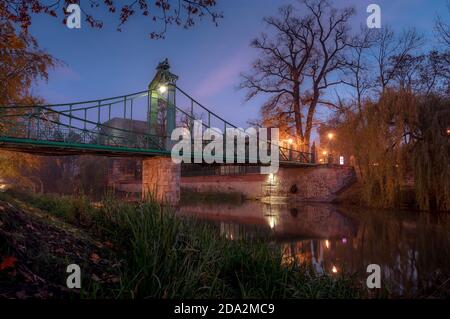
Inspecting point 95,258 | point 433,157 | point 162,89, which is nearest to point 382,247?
point 95,258

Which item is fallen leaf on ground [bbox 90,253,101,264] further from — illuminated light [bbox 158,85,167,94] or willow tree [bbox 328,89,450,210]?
willow tree [bbox 328,89,450,210]

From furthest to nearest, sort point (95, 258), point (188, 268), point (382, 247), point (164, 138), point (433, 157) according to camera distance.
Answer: point (164, 138)
point (433, 157)
point (382, 247)
point (95, 258)
point (188, 268)

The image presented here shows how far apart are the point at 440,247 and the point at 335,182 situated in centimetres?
1226

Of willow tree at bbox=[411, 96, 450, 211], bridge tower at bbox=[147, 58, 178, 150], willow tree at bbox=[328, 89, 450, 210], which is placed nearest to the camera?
willow tree at bbox=[411, 96, 450, 211]

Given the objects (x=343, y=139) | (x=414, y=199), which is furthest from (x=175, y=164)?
(x=414, y=199)

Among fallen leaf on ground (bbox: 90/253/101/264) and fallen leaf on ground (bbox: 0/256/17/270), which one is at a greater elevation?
fallen leaf on ground (bbox: 0/256/17/270)

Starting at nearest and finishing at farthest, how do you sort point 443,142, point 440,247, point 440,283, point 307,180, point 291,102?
point 440,283, point 440,247, point 443,142, point 307,180, point 291,102

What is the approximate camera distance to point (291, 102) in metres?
20.8

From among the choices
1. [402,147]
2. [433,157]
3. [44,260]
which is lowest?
[44,260]

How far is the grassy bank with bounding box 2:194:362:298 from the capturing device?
208 centimetres

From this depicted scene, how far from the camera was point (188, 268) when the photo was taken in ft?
7.84

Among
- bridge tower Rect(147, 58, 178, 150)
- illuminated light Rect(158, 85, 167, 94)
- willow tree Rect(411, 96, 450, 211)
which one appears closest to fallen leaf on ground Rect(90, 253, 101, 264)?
bridge tower Rect(147, 58, 178, 150)

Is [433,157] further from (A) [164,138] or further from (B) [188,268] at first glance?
(B) [188,268]
